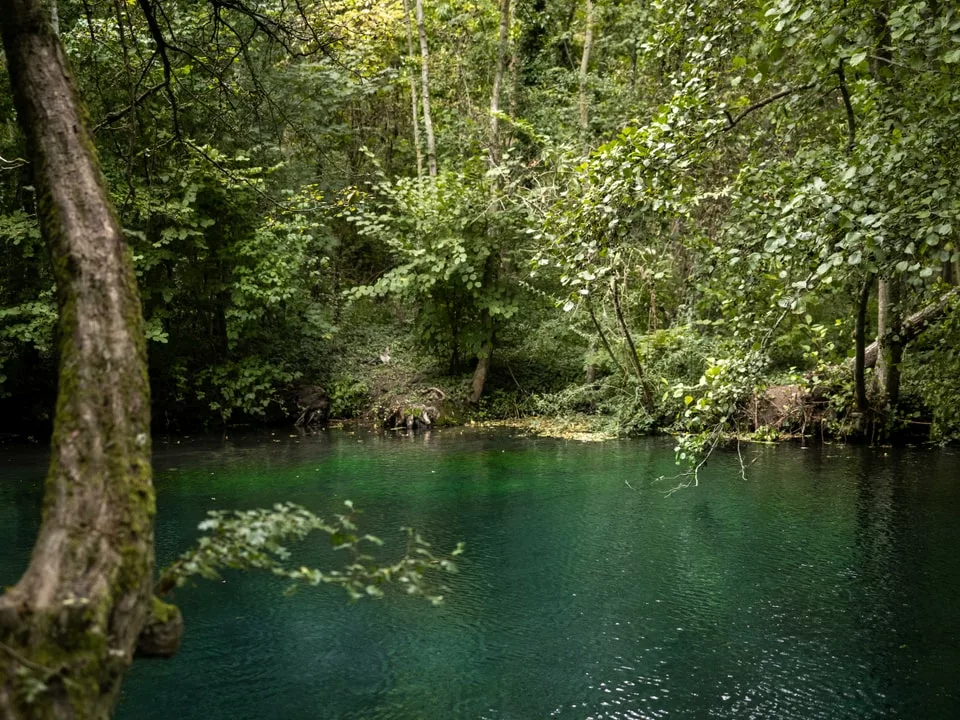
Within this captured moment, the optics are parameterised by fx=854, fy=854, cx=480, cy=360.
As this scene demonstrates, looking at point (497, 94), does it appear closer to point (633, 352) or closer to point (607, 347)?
point (607, 347)

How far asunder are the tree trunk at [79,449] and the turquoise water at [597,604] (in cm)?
288

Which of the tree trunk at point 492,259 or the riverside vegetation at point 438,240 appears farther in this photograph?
the tree trunk at point 492,259

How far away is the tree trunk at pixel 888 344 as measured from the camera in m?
9.27

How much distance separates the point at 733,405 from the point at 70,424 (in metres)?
3.39

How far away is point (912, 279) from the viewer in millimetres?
3451

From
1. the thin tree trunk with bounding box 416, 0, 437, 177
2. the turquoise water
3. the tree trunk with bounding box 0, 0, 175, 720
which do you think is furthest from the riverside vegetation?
the turquoise water

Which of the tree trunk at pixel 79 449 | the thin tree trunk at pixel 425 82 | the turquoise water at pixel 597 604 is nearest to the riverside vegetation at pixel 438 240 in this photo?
the tree trunk at pixel 79 449

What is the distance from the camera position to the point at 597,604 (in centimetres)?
583

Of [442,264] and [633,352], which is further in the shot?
[442,264]

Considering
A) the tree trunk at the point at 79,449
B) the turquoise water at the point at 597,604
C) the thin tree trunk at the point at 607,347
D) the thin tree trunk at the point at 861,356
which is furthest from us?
the thin tree trunk at the point at 607,347

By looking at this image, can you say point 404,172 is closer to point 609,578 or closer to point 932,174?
point 609,578

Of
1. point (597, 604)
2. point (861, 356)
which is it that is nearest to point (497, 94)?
point (861, 356)

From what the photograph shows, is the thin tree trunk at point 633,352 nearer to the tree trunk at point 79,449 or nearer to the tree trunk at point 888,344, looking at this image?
the tree trunk at point 888,344

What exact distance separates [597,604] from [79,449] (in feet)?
15.1
